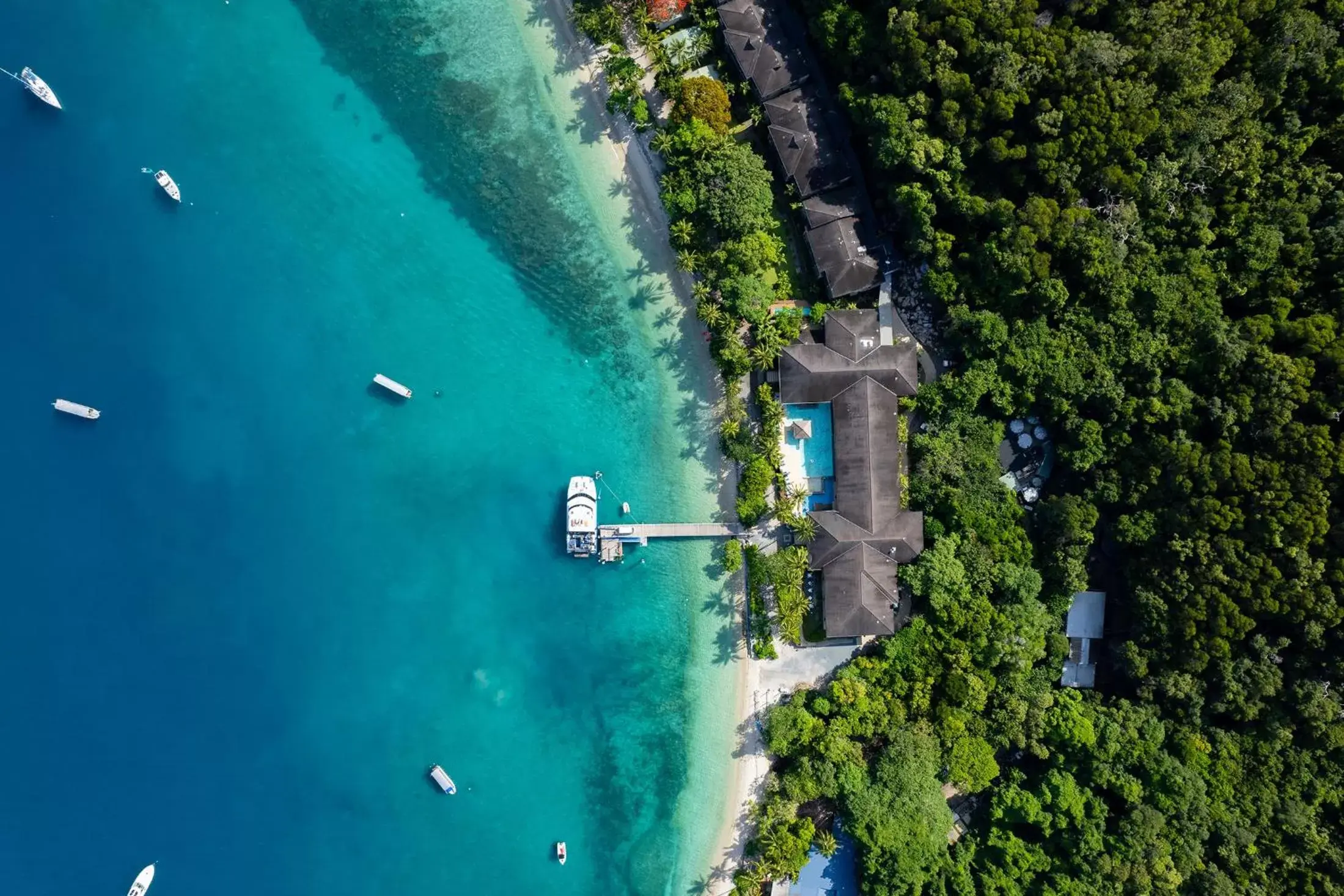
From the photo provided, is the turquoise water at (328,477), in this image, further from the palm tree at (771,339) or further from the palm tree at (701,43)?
the palm tree at (701,43)

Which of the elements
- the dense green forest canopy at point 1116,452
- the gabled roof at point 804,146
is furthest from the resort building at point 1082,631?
the gabled roof at point 804,146

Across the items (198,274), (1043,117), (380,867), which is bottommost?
(380,867)

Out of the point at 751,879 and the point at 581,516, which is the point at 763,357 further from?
the point at 751,879

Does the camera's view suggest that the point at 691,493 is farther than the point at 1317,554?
Yes

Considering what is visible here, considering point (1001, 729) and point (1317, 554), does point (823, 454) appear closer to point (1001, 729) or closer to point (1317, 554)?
point (1001, 729)

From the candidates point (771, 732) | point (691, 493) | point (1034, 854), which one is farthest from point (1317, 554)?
point (691, 493)

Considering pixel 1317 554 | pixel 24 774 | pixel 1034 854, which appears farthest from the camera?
pixel 24 774
